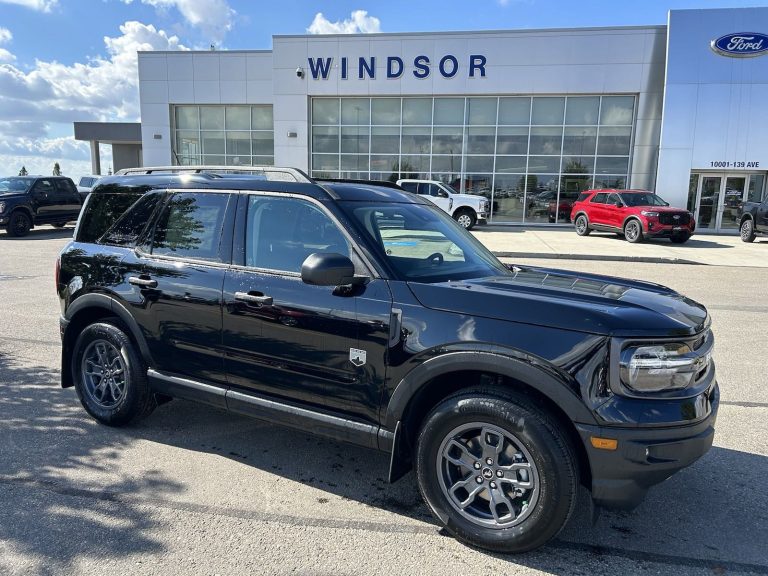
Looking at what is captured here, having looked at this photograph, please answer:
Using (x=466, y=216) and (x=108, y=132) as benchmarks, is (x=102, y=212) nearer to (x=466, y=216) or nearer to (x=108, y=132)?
(x=466, y=216)

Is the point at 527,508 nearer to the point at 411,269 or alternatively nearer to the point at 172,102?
the point at 411,269

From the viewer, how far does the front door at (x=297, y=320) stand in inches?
117

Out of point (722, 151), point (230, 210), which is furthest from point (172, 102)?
point (230, 210)

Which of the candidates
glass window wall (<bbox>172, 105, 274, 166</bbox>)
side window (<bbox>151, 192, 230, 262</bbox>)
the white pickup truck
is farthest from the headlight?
glass window wall (<bbox>172, 105, 274, 166</bbox>)

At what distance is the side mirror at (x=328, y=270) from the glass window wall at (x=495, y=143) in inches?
925

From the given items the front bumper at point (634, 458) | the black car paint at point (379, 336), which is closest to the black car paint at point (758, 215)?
the black car paint at point (379, 336)

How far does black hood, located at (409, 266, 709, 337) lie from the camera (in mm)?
2531

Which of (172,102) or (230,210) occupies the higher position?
(172,102)

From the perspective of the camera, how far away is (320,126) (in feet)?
86.7

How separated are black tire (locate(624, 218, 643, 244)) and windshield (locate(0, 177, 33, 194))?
20.7 meters

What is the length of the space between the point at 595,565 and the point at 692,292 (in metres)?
8.80

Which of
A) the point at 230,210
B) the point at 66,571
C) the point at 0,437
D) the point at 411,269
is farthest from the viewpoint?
the point at 0,437

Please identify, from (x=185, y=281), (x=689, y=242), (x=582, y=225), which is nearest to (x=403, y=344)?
(x=185, y=281)

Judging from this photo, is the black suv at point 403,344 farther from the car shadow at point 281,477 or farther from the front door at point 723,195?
the front door at point 723,195
